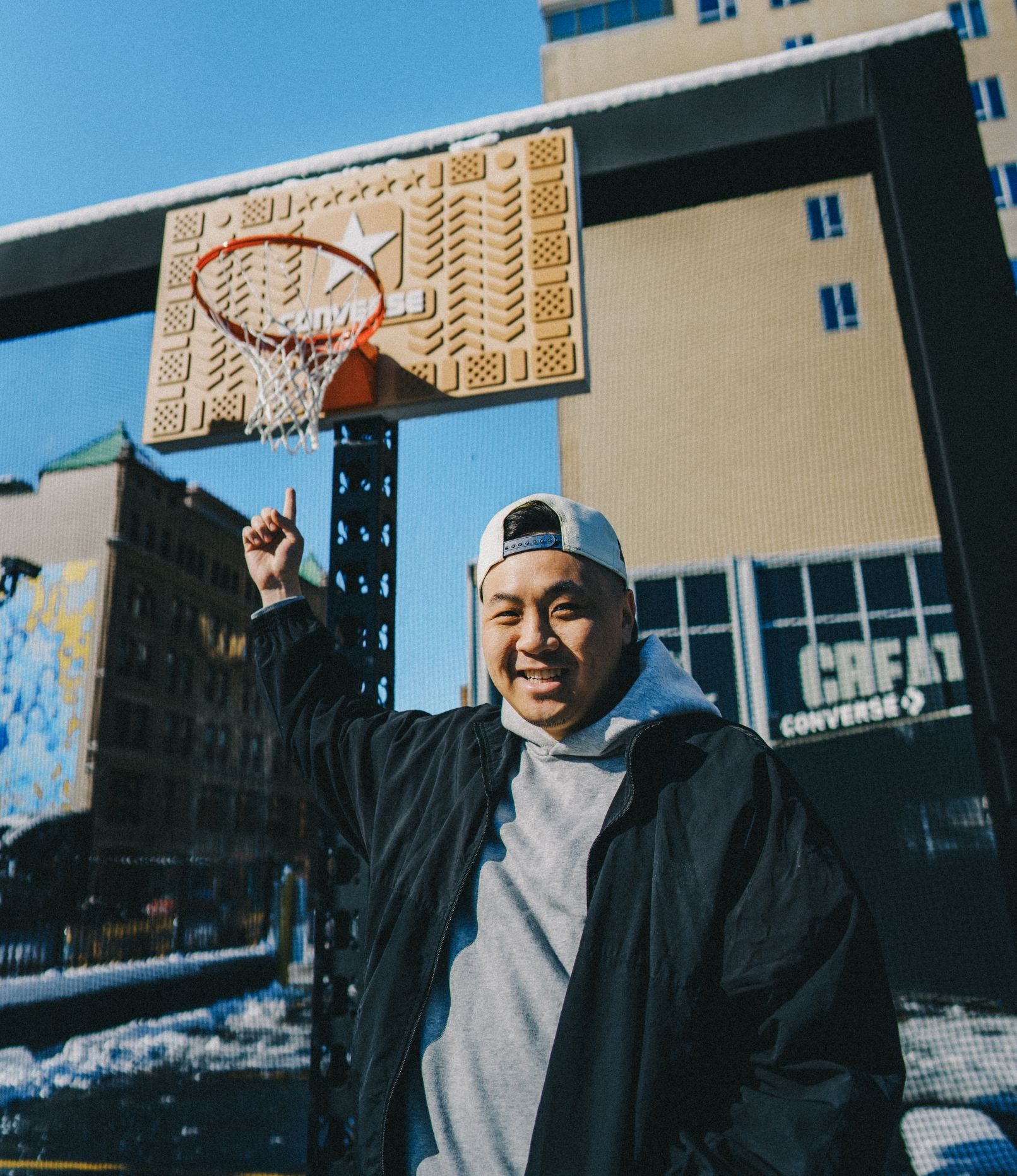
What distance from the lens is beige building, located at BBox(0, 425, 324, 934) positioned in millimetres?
5316

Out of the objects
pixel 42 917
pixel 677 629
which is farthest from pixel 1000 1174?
pixel 42 917

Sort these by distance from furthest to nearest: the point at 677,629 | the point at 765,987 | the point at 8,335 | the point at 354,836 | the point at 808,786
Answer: the point at 808,786 < the point at 677,629 < the point at 8,335 < the point at 354,836 < the point at 765,987

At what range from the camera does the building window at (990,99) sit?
1539cm

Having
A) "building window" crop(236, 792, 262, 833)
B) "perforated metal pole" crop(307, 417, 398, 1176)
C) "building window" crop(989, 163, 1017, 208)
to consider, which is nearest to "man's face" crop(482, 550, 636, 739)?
"perforated metal pole" crop(307, 417, 398, 1176)

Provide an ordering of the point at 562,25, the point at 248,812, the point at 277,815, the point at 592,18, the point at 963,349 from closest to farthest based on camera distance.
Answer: the point at 963,349, the point at 248,812, the point at 277,815, the point at 592,18, the point at 562,25

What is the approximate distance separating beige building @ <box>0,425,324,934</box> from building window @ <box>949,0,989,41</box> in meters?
17.6

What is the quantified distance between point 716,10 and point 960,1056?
1784cm

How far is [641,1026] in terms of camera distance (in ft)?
3.23

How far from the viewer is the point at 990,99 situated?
15.5 meters

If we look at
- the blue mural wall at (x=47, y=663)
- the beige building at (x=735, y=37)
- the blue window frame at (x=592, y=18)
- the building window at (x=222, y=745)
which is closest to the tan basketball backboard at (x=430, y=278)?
the blue mural wall at (x=47, y=663)

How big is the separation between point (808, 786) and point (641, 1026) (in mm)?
6926

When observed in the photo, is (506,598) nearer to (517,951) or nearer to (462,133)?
(517,951)

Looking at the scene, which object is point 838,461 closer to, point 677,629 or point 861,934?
point 677,629

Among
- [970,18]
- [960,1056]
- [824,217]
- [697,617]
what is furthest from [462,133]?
[970,18]
